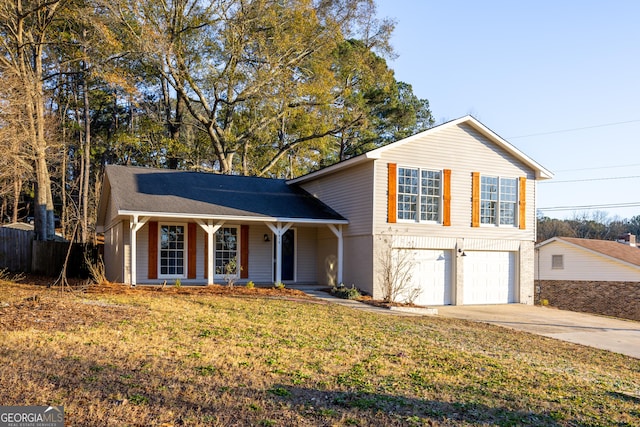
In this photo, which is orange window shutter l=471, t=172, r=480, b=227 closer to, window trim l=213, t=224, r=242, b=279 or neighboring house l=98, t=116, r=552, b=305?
neighboring house l=98, t=116, r=552, b=305

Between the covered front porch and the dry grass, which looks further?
the covered front porch

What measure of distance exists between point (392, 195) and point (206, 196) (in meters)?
6.06

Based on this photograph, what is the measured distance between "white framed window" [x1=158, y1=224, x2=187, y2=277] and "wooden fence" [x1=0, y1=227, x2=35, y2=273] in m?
8.77

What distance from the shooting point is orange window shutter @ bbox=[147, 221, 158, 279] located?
17656 mm

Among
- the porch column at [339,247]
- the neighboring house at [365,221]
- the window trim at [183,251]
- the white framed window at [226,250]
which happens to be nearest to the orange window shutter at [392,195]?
the neighboring house at [365,221]

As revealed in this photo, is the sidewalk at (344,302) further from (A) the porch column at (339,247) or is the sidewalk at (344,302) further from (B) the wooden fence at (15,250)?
(B) the wooden fence at (15,250)

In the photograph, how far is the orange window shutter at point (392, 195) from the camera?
56.7ft

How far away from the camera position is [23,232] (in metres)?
23.5

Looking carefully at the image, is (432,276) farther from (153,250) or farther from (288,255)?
(153,250)

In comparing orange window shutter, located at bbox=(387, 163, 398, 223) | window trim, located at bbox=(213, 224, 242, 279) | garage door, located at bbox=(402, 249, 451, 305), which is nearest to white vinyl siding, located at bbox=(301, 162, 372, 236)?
orange window shutter, located at bbox=(387, 163, 398, 223)

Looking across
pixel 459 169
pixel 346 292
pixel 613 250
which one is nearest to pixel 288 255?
pixel 346 292

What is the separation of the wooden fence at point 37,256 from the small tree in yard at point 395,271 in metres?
12.3

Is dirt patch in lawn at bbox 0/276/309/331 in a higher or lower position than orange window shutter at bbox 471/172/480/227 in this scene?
lower

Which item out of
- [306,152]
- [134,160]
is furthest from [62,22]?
[306,152]
